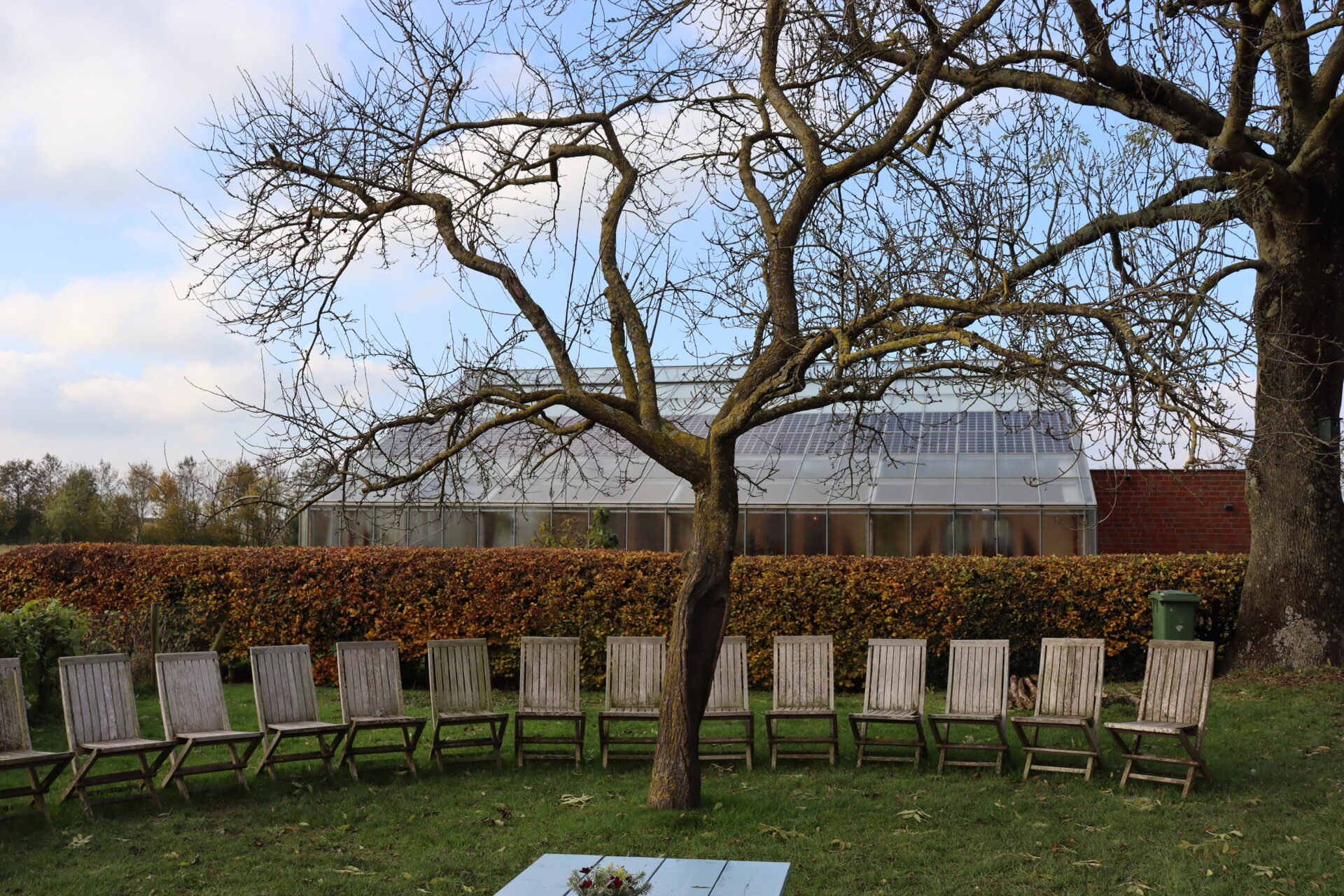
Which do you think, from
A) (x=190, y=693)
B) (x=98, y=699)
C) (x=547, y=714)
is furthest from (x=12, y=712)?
(x=547, y=714)

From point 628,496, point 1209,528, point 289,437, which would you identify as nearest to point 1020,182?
point 289,437

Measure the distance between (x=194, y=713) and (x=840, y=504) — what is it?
10.5m

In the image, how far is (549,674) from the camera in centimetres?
914

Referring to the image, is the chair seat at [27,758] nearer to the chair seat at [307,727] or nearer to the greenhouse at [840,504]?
the chair seat at [307,727]

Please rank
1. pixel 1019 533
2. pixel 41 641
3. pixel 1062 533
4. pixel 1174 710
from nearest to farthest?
pixel 1174 710, pixel 41 641, pixel 1062 533, pixel 1019 533

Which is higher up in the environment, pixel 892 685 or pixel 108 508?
pixel 108 508

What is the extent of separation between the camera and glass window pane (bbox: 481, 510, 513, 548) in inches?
680

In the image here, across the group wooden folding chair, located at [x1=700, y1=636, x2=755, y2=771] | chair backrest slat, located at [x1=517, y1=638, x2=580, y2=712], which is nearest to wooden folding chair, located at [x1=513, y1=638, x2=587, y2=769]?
chair backrest slat, located at [x1=517, y1=638, x2=580, y2=712]

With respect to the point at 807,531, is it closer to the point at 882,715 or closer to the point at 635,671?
the point at 635,671

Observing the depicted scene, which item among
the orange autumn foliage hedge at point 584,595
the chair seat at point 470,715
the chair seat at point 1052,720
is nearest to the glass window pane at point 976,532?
the orange autumn foliage hedge at point 584,595

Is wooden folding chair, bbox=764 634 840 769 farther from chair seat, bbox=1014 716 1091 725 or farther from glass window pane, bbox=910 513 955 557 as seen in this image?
glass window pane, bbox=910 513 955 557

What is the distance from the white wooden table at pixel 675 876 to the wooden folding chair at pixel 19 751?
11.3 ft

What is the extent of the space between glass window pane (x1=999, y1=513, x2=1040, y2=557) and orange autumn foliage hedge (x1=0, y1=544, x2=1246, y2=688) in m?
3.83

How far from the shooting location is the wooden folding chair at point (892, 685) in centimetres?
861
